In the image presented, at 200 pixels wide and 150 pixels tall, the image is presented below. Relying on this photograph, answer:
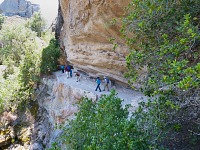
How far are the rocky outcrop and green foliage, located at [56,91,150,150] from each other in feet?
221

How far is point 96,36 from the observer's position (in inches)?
561

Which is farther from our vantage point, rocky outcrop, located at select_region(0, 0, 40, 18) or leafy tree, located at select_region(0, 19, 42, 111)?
rocky outcrop, located at select_region(0, 0, 40, 18)

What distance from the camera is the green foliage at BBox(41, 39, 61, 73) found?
68.1 feet

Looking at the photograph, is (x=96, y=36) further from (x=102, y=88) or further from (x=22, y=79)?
(x=22, y=79)

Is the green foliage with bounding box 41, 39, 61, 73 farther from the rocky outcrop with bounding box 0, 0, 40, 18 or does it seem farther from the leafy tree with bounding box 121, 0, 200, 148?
the rocky outcrop with bounding box 0, 0, 40, 18

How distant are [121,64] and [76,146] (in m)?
7.74

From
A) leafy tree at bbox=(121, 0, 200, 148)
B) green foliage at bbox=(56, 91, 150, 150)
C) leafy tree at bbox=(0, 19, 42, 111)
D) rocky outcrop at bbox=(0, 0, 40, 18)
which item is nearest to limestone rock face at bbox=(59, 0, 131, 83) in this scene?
leafy tree at bbox=(0, 19, 42, 111)

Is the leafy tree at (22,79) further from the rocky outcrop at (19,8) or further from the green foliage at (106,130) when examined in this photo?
the rocky outcrop at (19,8)

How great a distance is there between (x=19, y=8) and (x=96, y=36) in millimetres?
63645

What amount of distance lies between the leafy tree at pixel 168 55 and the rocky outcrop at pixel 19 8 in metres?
67.6

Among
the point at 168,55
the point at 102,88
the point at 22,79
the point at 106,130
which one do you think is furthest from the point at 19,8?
the point at 106,130

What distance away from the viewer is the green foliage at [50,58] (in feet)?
68.1

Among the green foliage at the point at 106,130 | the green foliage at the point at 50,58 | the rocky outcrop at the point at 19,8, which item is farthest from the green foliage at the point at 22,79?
the rocky outcrop at the point at 19,8

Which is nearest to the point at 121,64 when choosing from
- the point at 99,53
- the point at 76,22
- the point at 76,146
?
the point at 99,53
